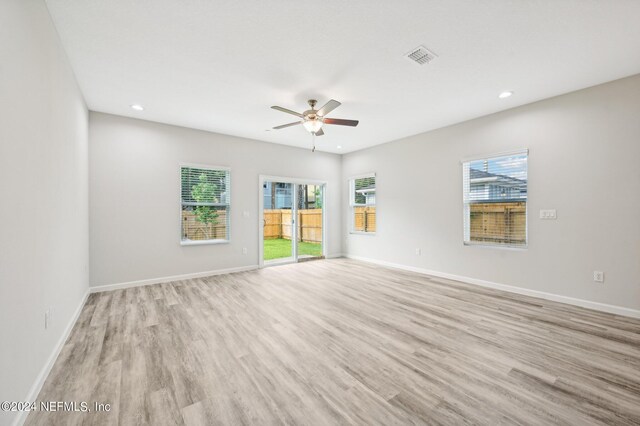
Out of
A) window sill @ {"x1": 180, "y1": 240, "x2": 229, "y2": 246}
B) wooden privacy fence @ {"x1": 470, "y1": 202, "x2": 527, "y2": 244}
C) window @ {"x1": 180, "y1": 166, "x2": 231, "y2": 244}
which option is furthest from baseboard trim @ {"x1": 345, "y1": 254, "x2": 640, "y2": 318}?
window @ {"x1": 180, "y1": 166, "x2": 231, "y2": 244}

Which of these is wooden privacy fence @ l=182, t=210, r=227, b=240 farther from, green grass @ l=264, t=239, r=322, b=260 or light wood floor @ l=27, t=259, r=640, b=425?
green grass @ l=264, t=239, r=322, b=260

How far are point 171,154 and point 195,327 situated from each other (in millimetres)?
3353

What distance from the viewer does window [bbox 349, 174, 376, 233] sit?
6.55m

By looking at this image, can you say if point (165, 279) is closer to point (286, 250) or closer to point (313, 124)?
point (286, 250)

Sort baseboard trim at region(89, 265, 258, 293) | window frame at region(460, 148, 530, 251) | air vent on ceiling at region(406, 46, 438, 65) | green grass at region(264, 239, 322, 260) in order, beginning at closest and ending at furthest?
air vent on ceiling at region(406, 46, 438, 65) → window frame at region(460, 148, 530, 251) → baseboard trim at region(89, 265, 258, 293) → green grass at region(264, 239, 322, 260)

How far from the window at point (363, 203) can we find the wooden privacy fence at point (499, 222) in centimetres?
236

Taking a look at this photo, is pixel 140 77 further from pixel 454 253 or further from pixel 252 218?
pixel 454 253

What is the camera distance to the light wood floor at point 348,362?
5.41 ft

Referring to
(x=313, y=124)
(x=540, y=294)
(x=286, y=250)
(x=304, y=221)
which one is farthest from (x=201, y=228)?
(x=540, y=294)

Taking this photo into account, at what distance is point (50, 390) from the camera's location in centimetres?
184

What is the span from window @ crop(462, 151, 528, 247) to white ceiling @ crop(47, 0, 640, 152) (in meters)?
0.94

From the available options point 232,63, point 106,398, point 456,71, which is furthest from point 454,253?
point 106,398

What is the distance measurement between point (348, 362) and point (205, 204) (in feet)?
13.7

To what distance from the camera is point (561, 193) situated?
365 centimetres
